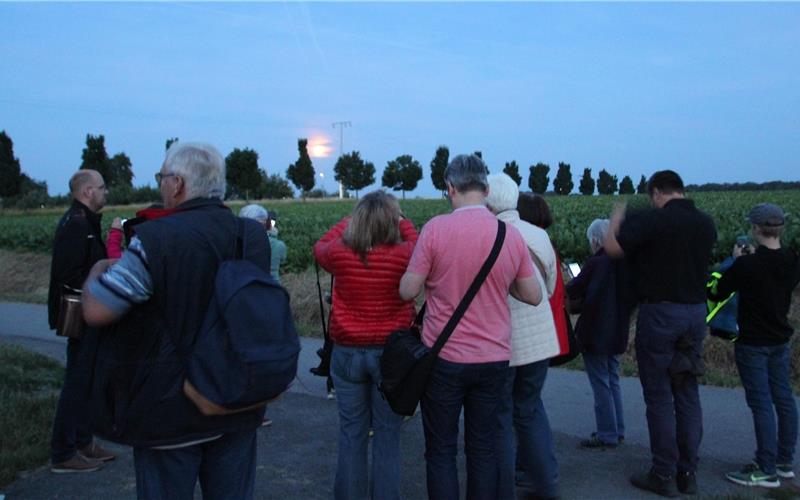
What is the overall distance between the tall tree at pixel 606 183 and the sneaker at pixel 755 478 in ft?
199

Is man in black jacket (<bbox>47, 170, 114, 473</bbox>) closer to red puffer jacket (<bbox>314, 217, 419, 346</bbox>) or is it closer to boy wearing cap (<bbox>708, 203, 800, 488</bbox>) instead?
red puffer jacket (<bbox>314, 217, 419, 346</bbox>)

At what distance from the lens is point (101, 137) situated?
2124 inches

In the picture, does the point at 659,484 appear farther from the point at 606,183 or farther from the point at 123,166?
the point at 123,166

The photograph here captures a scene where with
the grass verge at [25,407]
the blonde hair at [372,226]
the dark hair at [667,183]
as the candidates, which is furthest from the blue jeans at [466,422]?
the grass verge at [25,407]

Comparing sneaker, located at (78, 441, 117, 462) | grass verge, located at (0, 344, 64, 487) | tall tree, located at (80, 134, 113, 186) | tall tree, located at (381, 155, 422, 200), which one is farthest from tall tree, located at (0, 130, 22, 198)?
sneaker, located at (78, 441, 117, 462)

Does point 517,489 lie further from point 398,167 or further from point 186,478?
point 398,167

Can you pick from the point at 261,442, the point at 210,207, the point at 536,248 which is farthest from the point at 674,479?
the point at 210,207

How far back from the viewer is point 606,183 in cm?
6350

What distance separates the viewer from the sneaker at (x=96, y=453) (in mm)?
5078

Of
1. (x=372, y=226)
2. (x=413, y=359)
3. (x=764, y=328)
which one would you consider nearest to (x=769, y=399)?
(x=764, y=328)

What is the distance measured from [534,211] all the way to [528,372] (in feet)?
3.21

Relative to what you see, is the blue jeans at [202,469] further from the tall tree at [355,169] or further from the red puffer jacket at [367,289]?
the tall tree at [355,169]

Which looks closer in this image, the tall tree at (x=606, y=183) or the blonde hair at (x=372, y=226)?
the blonde hair at (x=372, y=226)

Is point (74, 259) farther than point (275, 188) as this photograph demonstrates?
No
